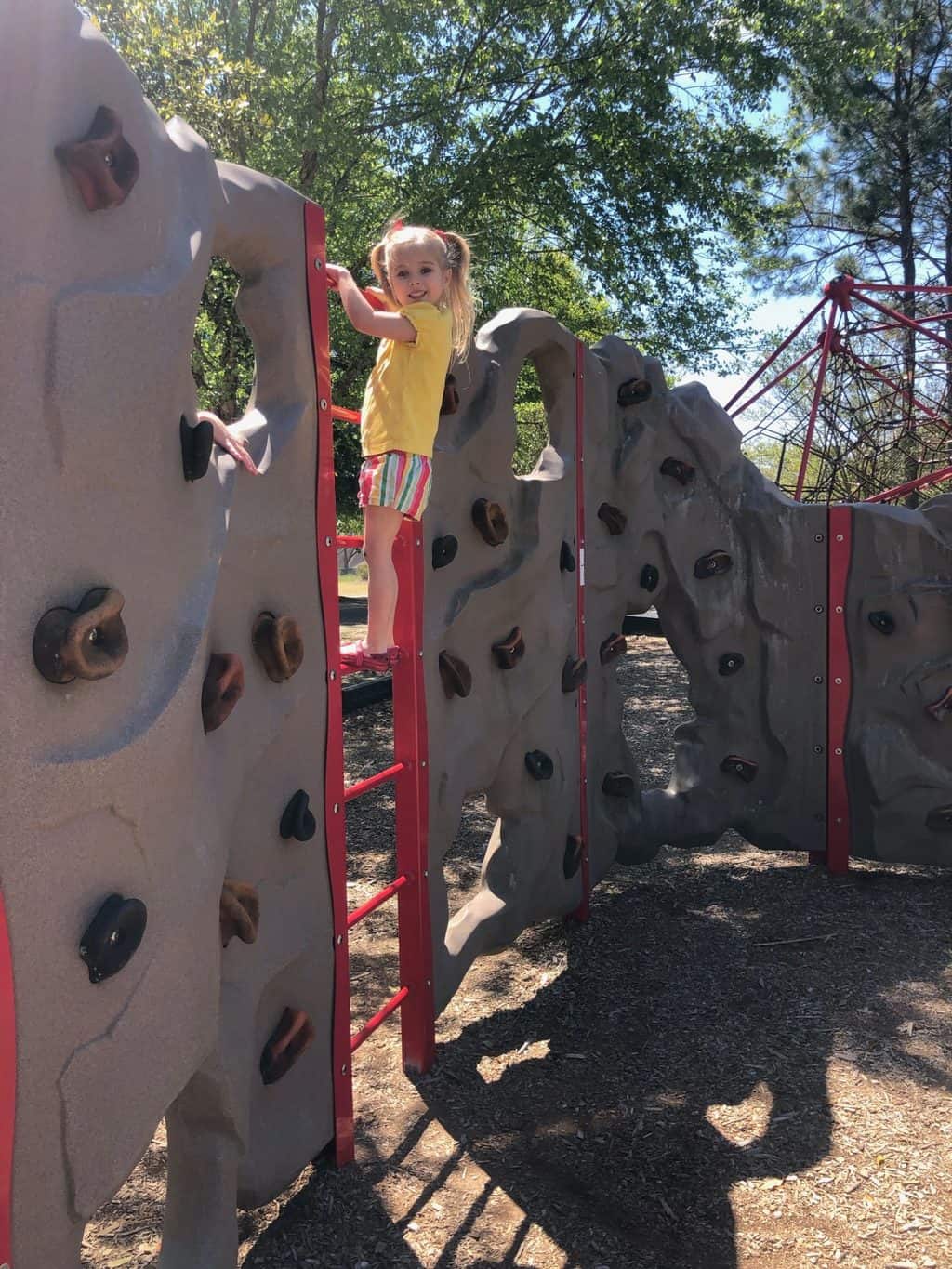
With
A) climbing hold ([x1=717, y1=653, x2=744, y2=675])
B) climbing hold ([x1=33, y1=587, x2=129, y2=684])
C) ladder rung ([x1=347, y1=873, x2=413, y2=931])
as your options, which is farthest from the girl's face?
climbing hold ([x1=717, y1=653, x2=744, y2=675])

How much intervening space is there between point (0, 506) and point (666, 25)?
328 inches

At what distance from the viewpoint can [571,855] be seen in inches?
164

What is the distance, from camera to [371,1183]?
9.00ft

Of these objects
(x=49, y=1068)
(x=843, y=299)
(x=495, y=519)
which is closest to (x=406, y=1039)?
(x=495, y=519)

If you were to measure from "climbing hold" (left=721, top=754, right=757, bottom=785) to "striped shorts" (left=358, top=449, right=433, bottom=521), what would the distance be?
108 inches

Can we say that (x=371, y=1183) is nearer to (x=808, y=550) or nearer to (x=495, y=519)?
(x=495, y=519)

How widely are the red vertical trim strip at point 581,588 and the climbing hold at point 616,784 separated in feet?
1.05

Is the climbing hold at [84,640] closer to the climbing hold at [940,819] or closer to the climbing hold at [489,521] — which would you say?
the climbing hold at [489,521]

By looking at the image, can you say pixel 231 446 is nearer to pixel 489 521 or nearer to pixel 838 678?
pixel 489 521

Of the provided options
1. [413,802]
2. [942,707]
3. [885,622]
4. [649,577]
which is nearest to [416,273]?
[413,802]

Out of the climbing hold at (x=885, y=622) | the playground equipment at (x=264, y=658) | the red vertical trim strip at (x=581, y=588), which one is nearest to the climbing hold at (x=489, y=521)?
the playground equipment at (x=264, y=658)

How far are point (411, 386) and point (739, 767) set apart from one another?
2970 millimetres

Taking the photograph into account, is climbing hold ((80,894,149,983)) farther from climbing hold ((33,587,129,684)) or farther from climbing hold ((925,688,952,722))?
climbing hold ((925,688,952,722))

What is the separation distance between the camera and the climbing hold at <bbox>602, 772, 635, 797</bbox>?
468cm
